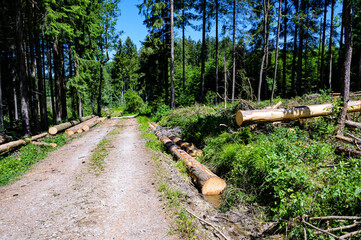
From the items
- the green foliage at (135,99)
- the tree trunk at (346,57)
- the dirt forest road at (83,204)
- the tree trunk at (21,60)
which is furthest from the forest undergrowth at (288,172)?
the green foliage at (135,99)

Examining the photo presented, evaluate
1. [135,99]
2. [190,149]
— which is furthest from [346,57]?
[135,99]

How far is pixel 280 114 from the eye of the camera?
669 centimetres

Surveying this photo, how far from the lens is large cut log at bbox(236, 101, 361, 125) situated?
6.37 m

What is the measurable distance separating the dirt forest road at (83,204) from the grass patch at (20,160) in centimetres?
41

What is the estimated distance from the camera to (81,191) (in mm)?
4875

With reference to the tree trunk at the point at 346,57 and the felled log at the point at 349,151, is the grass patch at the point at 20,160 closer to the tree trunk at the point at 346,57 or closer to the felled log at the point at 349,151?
the felled log at the point at 349,151

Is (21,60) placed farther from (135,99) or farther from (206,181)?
(135,99)

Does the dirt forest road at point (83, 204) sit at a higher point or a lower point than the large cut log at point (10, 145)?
lower

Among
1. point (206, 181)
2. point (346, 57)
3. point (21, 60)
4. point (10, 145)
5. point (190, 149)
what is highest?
point (21, 60)

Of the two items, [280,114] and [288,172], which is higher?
[280,114]

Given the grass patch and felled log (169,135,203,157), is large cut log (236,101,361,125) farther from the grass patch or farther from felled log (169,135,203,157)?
the grass patch

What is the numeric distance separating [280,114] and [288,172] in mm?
3513

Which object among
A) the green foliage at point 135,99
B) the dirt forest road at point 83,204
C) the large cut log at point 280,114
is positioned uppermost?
the green foliage at point 135,99

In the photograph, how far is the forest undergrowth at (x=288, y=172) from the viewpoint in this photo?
3121 mm
